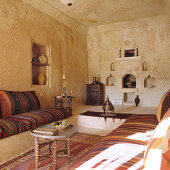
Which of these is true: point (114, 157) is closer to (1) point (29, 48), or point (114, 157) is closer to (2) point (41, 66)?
(1) point (29, 48)

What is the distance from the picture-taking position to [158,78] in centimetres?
675

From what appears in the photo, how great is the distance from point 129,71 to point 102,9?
9.00 ft

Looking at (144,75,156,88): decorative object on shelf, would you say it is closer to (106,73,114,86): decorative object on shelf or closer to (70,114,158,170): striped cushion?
(106,73,114,86): decorative object on shelf

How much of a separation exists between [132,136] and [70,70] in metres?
4.78

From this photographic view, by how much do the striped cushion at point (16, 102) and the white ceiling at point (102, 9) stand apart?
2.61 m

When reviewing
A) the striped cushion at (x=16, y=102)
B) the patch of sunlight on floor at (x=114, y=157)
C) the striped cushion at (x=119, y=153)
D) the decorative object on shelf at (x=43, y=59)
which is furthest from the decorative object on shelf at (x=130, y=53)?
the patch of sunlight on floor at (x=114, y=157)

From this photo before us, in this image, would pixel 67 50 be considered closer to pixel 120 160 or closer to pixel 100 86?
pixel 100 86

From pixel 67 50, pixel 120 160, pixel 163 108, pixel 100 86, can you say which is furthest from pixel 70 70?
pixel 120 160

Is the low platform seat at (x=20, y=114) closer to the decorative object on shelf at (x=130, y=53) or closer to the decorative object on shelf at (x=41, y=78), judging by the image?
the decorative object on shelf at (x=41, y=78)

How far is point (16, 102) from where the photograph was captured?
3.74 meters

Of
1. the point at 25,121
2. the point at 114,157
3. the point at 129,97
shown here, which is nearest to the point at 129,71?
the point at 129,97

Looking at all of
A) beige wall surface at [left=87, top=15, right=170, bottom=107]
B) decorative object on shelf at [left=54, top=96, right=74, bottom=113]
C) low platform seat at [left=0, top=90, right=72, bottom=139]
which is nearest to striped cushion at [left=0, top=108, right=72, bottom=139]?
low platform seat at [left=0, top=90, right=72, bottom=139]

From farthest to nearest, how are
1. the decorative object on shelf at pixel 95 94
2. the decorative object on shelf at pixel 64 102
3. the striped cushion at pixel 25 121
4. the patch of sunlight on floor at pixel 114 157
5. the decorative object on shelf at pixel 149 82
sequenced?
the decorative object on shelf at pixel 95 94
the decorative object on shelf at pixel 149 82
the decorative object on shelf at pixel 64 102
the striped cushion at pixel 25 121
the patch of sunlight on floor at pixel 114 157

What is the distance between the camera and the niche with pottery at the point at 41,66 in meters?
5.40
